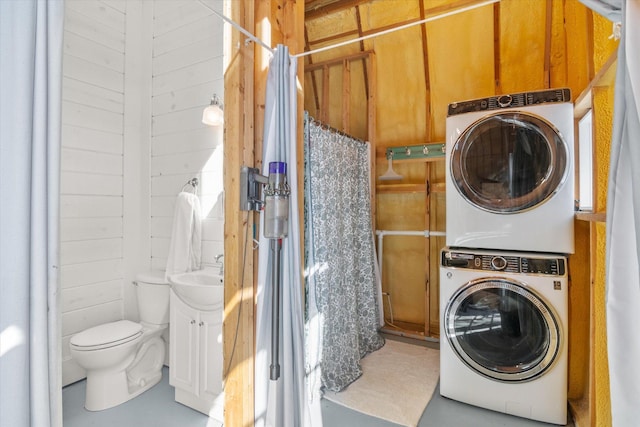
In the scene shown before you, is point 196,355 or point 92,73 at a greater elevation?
point 92,73

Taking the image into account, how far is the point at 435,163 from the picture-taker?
3078 millimetres

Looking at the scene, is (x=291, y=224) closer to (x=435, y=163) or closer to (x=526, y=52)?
(x=435, y=163)

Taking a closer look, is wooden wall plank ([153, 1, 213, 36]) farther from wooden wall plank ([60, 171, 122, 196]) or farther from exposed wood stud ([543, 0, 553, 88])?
exposed wood stud ([543, 0, 553, 88])

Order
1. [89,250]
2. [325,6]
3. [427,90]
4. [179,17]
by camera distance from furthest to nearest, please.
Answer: [325,6]
[427,90]
[179,17]
[89,250]

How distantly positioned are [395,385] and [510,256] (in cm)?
118

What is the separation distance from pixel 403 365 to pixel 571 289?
1292 mm

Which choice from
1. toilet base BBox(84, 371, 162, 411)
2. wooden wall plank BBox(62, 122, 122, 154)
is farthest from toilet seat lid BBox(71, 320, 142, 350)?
wooden wall plank BBox(62, 122, 122, 154)

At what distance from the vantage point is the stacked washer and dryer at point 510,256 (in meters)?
1.85

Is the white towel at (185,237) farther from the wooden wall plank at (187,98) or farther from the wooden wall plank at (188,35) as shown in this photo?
the wooden wall plank at (188,35)

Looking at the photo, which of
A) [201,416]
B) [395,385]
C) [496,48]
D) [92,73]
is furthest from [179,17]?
[395,385]

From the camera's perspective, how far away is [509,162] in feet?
6.82

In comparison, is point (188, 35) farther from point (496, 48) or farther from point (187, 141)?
point (496, 48)

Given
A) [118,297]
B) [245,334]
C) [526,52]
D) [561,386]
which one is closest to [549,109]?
[526,52]

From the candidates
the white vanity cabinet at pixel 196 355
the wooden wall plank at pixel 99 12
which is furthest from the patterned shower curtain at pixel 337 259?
the wooden wall plank at pixel 99 12
